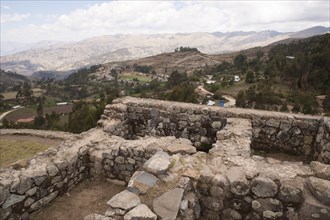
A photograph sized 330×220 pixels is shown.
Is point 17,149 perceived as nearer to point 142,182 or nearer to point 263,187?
point 142,182

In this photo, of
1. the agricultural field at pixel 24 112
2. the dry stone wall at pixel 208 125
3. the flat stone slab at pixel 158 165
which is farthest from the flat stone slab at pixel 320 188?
the agricultural field at pixel 24 112

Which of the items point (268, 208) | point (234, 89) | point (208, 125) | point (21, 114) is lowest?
point (21, 114)

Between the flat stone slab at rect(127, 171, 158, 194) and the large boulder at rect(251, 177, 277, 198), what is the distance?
6.53 feet

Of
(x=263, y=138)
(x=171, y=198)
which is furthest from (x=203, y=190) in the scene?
(x=263, y=138)

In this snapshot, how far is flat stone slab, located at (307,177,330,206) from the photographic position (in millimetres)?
4906

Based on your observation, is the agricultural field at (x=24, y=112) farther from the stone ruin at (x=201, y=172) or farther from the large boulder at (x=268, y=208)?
the large boulder at (x=268, y=208)

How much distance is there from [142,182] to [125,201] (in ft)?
1.97

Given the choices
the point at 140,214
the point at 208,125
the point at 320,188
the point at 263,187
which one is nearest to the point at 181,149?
the point at 263,187

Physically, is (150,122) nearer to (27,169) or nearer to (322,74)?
(27,169)

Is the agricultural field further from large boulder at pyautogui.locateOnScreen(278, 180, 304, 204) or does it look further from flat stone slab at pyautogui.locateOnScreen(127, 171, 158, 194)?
large boulder at pyautogui.locateOnScreen(278, 180, 304, 204)

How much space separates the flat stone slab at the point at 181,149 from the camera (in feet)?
23.8

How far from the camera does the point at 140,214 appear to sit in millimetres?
4750

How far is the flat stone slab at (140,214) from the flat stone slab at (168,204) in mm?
155

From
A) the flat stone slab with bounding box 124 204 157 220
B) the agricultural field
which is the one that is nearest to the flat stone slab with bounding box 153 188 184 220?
the flat stone slab with bounding box 124 204 157 220
